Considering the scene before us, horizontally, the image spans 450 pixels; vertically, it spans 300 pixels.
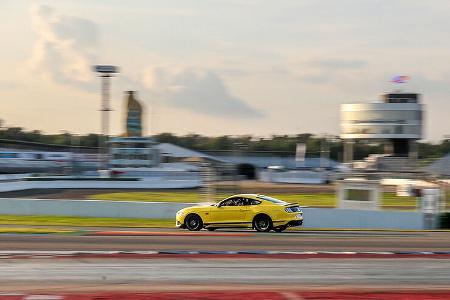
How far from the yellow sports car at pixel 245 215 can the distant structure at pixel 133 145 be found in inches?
2401

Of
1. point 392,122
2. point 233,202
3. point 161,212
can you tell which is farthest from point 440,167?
point 233,202

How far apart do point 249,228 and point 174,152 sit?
109431mm

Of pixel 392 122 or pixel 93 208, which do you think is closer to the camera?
pixel 93 208

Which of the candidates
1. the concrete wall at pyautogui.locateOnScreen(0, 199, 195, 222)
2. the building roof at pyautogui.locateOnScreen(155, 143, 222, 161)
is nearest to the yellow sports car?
the concrete wall at pyautogui.locateOnScreen(0, 199, 195, 222)

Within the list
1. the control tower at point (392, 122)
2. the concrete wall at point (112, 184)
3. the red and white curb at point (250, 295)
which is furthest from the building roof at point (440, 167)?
the red and white curb at point (250, 295)

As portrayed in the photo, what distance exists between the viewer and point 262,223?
22828mm

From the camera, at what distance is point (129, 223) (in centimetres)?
2861

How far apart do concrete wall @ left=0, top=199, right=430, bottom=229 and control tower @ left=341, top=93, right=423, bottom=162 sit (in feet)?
228

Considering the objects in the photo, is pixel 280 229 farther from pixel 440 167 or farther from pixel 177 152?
pixel 177 152

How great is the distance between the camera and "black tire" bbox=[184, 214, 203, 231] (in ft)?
77.9

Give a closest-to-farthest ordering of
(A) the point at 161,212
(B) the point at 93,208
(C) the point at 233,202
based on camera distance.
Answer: (C) the point at 233,202
(A) the point at 161,212
(B) the point at 93,208

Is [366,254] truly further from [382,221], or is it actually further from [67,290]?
[382,221]

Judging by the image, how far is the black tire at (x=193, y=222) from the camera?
2373 centimetres

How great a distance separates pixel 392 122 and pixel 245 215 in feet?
256
